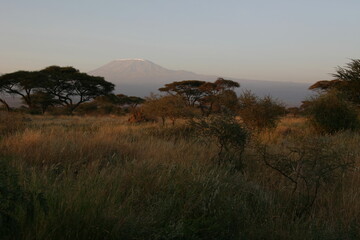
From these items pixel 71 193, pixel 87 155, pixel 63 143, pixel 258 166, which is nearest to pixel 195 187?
pixel 71 193

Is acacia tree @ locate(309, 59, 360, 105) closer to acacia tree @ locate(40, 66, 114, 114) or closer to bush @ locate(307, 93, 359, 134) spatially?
bush @ locate(307, 93, 359, 134)

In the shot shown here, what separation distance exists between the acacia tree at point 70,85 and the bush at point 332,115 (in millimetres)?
25145

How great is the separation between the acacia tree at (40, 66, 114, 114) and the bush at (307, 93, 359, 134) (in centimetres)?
2514

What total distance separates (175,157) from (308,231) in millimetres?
2594

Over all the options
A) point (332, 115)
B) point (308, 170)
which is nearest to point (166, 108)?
point (332, 115)

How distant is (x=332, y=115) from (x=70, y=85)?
88.3ft

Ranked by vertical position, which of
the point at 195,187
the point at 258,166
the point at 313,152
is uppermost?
the point at 313,152

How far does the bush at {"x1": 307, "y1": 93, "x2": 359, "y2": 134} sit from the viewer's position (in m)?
10.9

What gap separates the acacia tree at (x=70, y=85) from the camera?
98.0ft

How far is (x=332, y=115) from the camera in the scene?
1089 cm

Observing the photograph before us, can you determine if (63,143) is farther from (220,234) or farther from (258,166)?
(220,234)

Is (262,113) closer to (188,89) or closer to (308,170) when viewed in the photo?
(308,170)

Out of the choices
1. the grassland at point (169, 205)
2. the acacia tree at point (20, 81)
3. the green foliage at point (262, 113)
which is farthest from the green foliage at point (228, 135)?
the acacia tree at point (20, 81)

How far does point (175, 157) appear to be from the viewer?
4.85 metres
